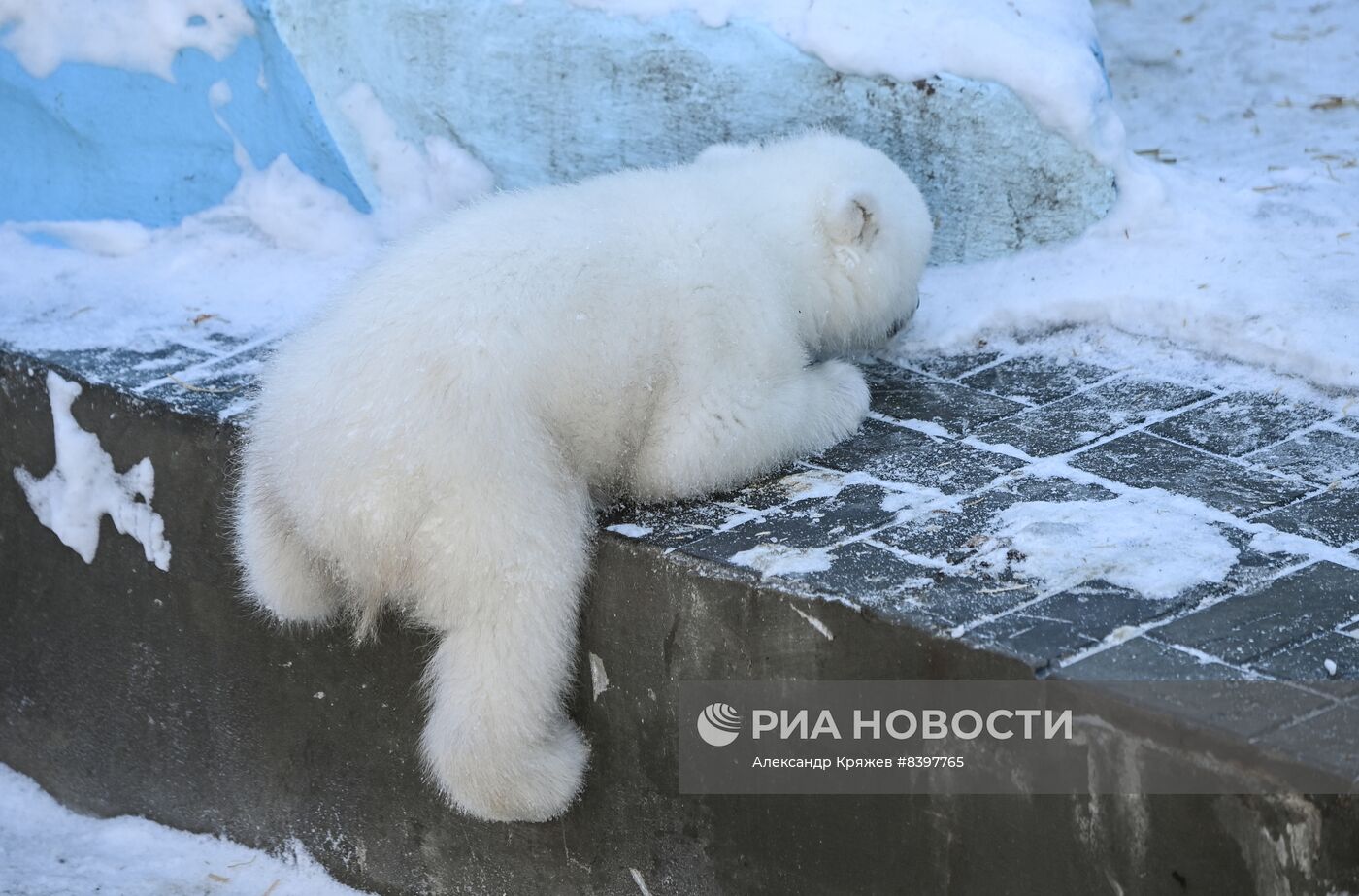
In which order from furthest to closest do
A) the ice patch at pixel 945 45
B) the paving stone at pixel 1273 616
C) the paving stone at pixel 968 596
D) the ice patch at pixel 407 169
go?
1. the ice patch at pixel 407 169
2. the ice patch at pixel 945 45
3. the paving stone at pixel 968 596
4. the paving stone at pixel 1273 616

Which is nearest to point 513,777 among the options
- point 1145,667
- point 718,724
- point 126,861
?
point 718,724

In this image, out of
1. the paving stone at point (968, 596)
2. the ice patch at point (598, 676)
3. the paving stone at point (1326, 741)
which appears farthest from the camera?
the ice patch at point (598, 676)

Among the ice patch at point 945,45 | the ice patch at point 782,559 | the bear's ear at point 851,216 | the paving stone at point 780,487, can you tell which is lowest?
the paving stone at point 780,487

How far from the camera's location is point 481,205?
3408 millimetres

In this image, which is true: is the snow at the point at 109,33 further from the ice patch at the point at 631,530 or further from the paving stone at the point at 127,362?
the ice patch at the point at 631,530

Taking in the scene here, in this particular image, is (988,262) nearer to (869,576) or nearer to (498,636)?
(869,576)

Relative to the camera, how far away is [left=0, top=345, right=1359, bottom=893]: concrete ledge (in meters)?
2.38

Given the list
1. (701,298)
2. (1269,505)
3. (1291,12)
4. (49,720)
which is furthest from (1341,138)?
(49,720)

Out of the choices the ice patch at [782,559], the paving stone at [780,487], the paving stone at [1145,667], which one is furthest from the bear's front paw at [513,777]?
the paving stone at [1145,667]

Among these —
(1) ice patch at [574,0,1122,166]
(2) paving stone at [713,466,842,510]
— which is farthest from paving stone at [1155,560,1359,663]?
(1) ice patch at [574,0,1122,166]

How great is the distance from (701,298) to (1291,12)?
448 cm

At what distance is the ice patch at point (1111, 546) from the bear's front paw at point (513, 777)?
908 millimetres

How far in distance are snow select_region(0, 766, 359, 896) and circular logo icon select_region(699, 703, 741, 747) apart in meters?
1.35

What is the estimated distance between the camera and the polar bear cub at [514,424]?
2.85 meters
